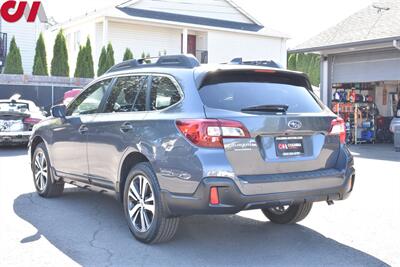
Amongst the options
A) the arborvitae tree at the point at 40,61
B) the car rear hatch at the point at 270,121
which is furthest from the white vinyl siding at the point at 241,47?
the car rear hatch at the point at 270,121

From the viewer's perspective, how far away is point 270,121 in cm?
477

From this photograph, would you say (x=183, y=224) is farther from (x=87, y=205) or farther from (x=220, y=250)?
(x=87, y=205)

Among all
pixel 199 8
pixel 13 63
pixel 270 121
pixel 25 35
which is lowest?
pixel 270 121

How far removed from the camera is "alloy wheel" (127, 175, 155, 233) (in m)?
5.19

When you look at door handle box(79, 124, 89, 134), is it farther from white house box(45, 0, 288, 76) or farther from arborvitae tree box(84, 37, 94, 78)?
white house box(45, 0, 288, 76)

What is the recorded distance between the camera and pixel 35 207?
684cm

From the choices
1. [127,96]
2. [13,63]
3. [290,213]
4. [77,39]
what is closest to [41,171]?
[127,96]

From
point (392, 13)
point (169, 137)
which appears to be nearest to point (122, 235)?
point (169, 137)

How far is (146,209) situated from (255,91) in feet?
5.24

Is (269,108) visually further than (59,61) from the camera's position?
No

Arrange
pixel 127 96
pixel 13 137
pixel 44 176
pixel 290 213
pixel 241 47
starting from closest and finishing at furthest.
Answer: pixel 127 96, pixel 290 213, pixel 44 176, pixel 13 137, pixel 241 47

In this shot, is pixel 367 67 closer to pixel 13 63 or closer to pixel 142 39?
pixel 13 63

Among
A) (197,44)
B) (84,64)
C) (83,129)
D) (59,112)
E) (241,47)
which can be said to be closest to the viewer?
(83,129)

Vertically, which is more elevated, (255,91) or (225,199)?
(255,91)
